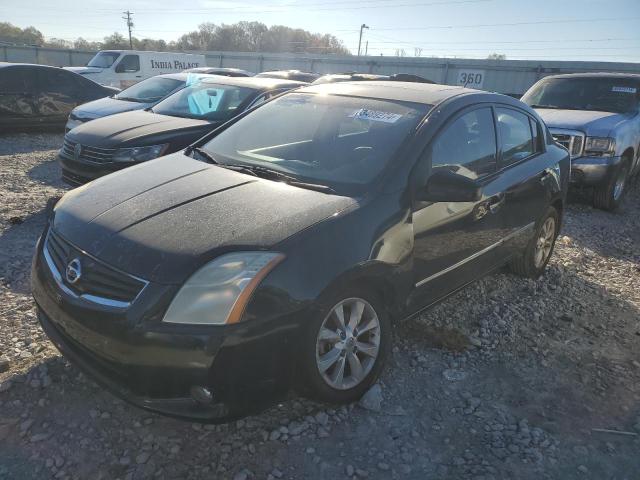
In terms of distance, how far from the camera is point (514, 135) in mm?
3969

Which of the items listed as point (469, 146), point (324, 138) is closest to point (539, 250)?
point (469, 146)

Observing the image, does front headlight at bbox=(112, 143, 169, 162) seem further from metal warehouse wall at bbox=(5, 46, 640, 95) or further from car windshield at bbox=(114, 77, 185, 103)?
metal warehouse wall at bbox=(5, 46, 640, 95)

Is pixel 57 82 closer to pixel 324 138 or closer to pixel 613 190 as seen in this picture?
pixel 324 138

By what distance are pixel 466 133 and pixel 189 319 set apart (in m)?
2.24

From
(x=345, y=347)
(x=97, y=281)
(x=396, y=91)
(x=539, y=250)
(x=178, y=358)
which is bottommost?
(x=539, y=250)

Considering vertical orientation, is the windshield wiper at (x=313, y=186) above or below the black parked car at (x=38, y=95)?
above

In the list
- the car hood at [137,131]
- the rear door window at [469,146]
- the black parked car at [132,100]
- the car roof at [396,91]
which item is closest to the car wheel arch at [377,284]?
the rear door window at [469,146]

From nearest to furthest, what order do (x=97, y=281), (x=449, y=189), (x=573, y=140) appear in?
(x=97, y=281), (x=449, y=189), (x=573, y=140)

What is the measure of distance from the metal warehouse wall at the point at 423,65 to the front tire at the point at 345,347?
65.9ft

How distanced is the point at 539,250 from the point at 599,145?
10.7 feet

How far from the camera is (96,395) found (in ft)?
8.80

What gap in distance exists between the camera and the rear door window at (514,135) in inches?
149

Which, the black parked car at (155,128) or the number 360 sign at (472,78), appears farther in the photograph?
the number 360 sign at (472,78)

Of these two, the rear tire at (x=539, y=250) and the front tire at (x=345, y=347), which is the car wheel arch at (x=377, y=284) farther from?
the rear tire at (x=539, y=250)
